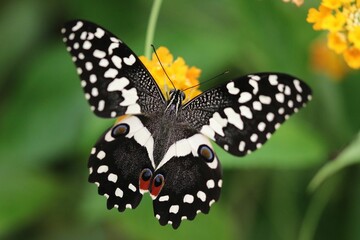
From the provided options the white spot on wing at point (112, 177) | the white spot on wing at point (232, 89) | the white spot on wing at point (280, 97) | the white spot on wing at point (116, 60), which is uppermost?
the white spot on wing at point (116, 60)

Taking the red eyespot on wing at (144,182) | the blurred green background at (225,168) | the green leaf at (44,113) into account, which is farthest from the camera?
the green leaf at (44,113)

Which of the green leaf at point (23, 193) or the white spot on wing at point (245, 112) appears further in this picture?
the green leaf at point (23, 193)

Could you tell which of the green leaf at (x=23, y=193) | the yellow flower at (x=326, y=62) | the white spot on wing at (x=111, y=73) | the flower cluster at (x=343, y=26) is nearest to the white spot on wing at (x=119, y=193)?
the white spot on wing at (x=111, y=73)

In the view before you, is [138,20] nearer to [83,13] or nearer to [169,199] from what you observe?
[83,13]

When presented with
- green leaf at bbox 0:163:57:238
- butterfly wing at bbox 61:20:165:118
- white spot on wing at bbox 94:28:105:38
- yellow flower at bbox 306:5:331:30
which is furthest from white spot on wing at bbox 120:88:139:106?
green leaf at bbox 0:163:57:238

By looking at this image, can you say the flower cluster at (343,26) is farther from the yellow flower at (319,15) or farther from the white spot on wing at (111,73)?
the white spot on wing at (111,73)

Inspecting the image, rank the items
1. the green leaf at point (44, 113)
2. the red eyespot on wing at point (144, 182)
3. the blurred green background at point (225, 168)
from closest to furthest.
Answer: the red eyespot on wing at point (144, 182), the blurred green background at point (225, 168), the green leaf at point (44, 113)

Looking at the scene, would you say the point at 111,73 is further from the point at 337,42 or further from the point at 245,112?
the point at 337,42

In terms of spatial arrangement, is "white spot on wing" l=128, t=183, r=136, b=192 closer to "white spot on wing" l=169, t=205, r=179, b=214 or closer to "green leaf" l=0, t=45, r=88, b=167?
"white spot on wing" l=169, t=205, r=179, b=214
